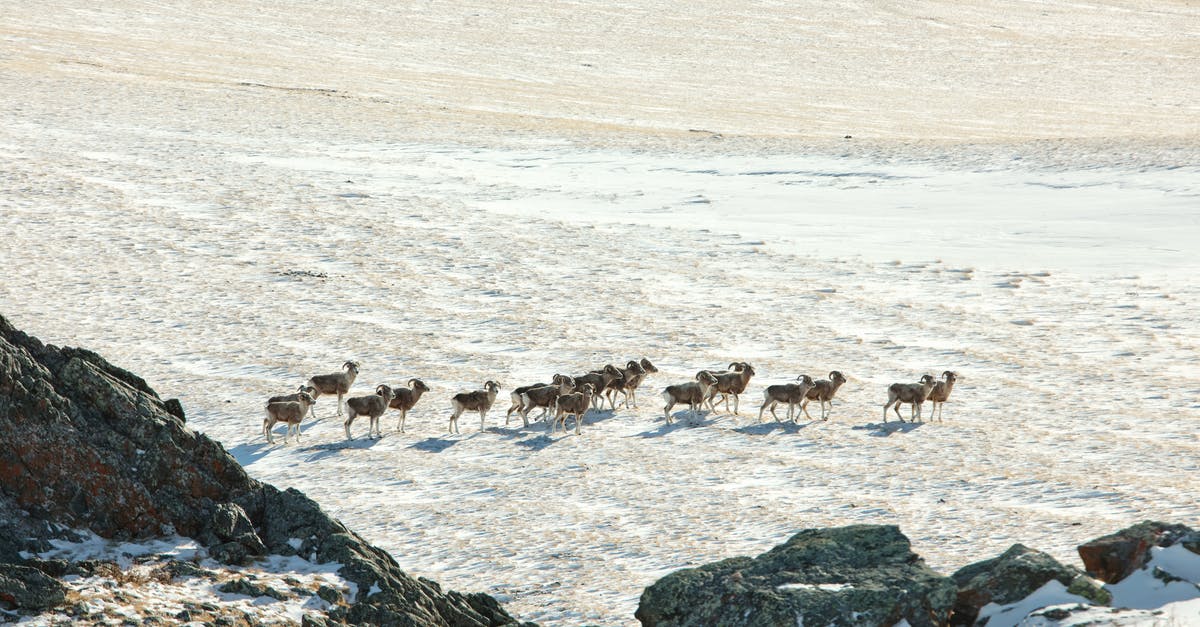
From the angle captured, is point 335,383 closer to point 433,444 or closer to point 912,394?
point 433,444

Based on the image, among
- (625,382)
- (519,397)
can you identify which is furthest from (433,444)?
(625,382)

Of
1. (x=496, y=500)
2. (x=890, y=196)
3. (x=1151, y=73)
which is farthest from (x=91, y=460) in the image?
(x=1151, y=73)

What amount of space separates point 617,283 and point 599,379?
7.15 m

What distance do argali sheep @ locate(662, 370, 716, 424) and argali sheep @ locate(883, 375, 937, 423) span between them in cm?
227

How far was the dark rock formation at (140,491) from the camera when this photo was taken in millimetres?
8742

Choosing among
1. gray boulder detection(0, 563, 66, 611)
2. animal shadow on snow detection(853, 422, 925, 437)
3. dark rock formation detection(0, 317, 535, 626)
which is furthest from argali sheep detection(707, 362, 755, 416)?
gray boulder detection(0, 563, 66, 611)

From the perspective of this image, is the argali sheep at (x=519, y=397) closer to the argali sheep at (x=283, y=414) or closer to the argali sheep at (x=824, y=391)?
the argali sheep at (x=283, y=414)

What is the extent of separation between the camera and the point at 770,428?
1662 cm

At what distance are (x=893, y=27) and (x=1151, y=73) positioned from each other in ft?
53.3

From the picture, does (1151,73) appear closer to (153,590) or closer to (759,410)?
(759,410)

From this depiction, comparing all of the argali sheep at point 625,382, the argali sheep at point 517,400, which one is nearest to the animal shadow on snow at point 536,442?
the argali sheep at point 517,400

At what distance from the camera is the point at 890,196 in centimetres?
3133

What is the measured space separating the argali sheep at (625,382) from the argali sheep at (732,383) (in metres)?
1.05

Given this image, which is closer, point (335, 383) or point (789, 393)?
point (789, 393)
